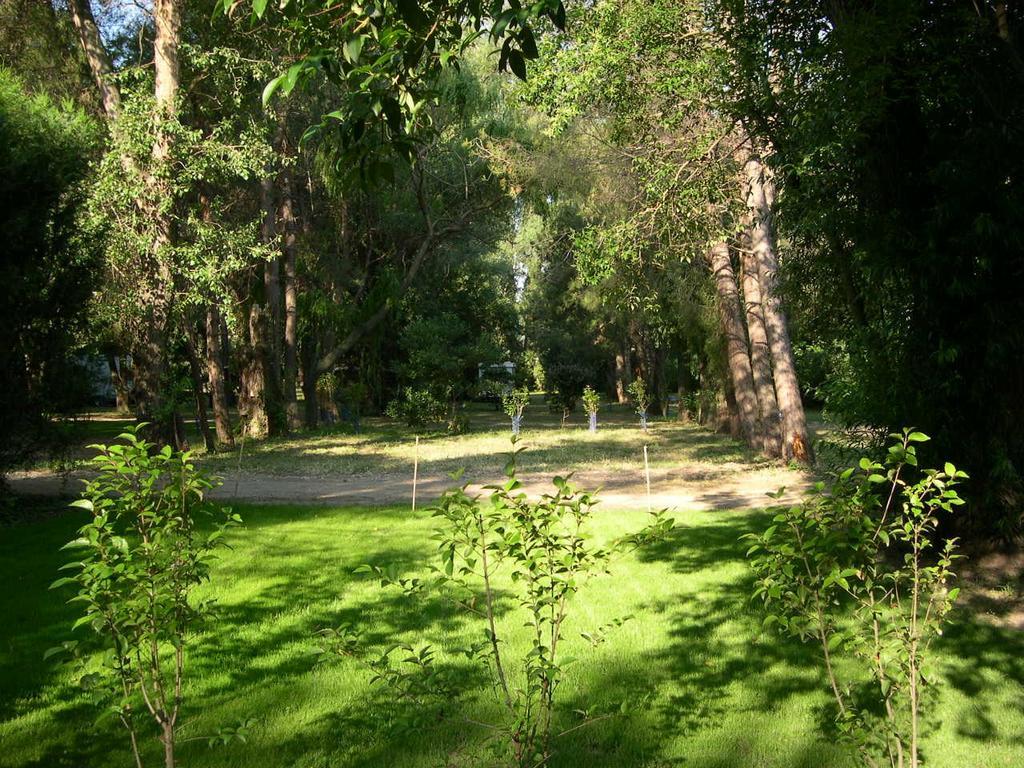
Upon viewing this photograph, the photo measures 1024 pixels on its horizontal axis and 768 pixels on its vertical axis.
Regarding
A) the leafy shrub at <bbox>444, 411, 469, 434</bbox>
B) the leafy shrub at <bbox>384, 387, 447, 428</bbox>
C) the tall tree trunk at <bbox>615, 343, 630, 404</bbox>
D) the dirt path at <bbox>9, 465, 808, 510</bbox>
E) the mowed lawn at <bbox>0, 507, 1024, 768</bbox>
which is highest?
the tall tree trunk at <bbox>615, 343, 630, 404</bbox>

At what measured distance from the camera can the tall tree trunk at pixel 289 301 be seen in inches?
923

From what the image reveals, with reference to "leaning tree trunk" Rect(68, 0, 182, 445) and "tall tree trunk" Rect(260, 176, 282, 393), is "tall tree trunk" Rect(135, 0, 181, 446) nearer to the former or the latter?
"leaning tree trunk" Rect(68, 0, 182, 445)

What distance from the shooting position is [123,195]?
1263 cm

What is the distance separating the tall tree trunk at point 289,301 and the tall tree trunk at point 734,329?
1209 centimetres

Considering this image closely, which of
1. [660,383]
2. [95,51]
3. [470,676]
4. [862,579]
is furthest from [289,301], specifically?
[862,579]

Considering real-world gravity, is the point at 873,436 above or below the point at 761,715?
above

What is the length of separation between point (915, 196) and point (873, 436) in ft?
7.31

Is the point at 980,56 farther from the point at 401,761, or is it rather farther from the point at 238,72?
the point at 238,72

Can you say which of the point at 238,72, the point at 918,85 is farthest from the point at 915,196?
the point at 238,72

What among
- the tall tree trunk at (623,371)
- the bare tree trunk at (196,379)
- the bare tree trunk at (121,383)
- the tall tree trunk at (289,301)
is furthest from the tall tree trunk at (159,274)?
the tall tree trunk at (623,371)

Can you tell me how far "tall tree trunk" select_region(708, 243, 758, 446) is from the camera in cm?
1720

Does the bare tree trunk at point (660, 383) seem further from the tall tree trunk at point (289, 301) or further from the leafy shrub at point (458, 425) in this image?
the tall tree trunk at point (289, 301)

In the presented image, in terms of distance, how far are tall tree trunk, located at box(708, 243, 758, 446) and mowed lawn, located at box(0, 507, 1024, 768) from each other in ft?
33.6

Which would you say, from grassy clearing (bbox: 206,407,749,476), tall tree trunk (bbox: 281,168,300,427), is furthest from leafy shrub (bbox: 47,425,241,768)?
tall tree trunk (bbox: 281,168,300,427)
